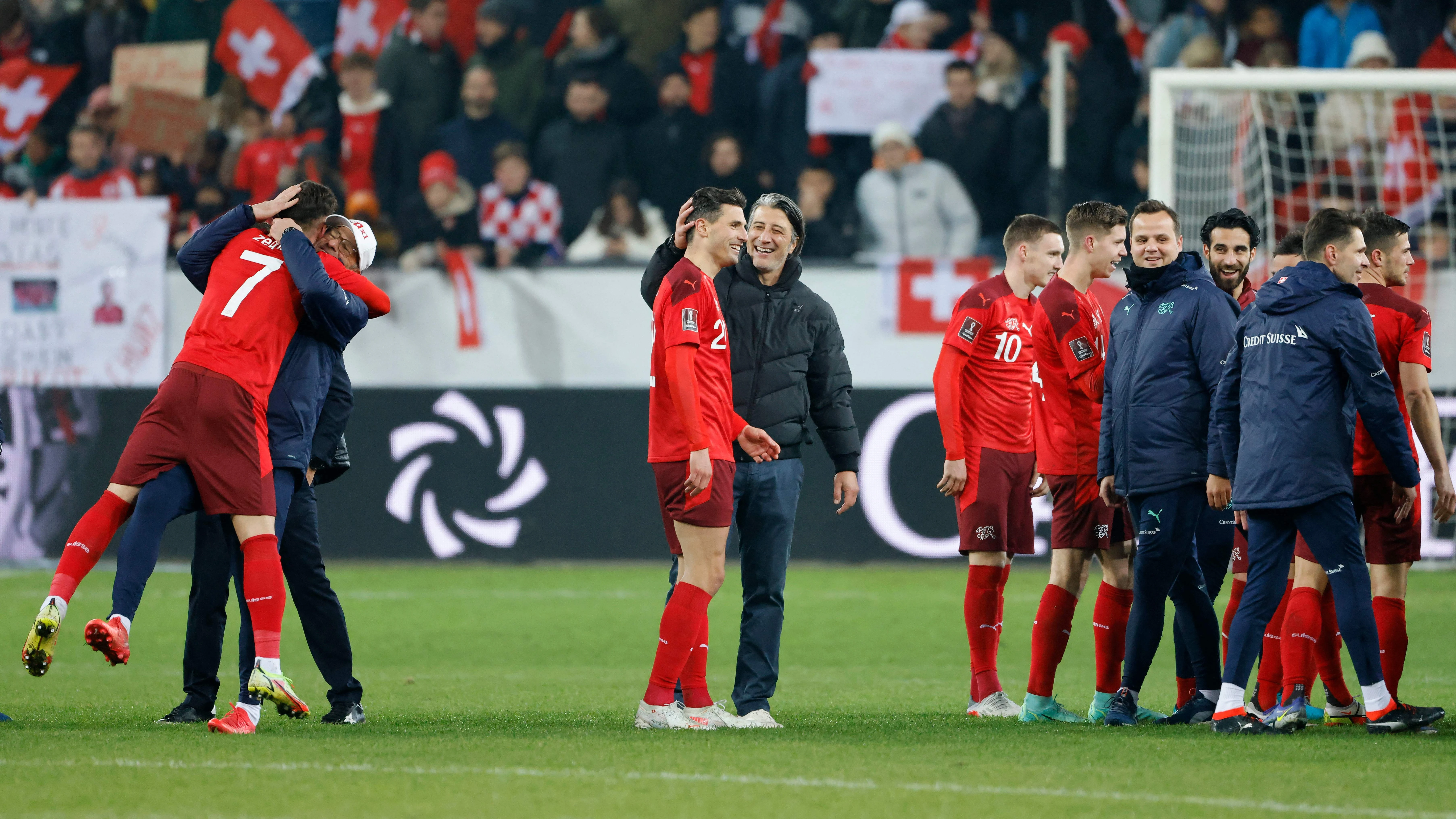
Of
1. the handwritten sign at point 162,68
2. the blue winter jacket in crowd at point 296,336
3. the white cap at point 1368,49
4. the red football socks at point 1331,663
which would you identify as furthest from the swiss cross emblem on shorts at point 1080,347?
the handwritten sign at point 162,68

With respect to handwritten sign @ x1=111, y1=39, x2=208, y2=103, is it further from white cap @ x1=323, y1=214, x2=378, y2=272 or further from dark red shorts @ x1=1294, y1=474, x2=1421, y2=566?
dark red shorts @ x1=1294, y1=474, x2=1421, y2=566

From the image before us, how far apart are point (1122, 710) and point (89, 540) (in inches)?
144

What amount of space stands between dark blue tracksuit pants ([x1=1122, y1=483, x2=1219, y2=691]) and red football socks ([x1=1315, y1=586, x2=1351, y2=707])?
373mm

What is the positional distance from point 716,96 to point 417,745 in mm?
10585

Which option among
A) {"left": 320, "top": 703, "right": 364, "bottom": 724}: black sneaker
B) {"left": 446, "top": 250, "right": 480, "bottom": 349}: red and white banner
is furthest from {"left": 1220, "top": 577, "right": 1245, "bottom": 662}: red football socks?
{"left": 446, "top": 250, "right": 480, "bottom": 349}: red and white banner

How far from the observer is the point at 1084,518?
20.4 feet

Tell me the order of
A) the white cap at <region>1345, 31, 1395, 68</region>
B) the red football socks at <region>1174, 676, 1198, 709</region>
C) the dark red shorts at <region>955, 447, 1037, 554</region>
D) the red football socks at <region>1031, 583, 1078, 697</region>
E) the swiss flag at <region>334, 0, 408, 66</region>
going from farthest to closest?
the swiss flag at <region>334, 0, 408, 66</region> < the white cap at <region>1345, 31, 1395, 68</region> < the dark red shorts at <region>955, 447, 1037, 554</region> < the red football socks at <region>1174, 676, 1198, 709</region> < the red football socks at <region>1031, 583, 1078, 697</region>

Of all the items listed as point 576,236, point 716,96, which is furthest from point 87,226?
point 716,96

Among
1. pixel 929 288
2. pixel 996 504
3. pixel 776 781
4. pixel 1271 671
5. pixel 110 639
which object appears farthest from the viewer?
pixel 929 288

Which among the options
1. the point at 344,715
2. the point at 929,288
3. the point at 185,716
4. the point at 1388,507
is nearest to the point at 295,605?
the point at 344,715

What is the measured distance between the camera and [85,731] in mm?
5574

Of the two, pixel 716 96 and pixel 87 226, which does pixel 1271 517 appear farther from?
pixel 87 226

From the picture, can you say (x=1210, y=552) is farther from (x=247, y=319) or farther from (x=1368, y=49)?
(x=1368, y=49)

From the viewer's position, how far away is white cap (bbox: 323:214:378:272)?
236 inches
